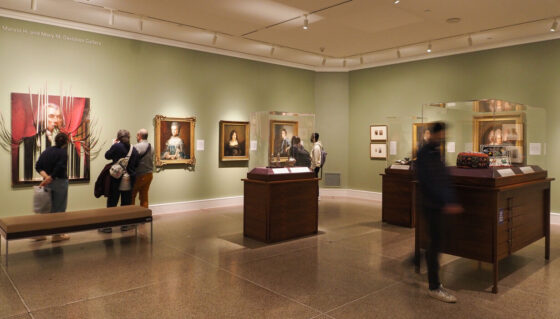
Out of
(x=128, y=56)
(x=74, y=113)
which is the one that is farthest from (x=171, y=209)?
(x=128, y=56)

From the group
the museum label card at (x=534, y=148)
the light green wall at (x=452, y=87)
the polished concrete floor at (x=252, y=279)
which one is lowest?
the polished concrete floor at (x=252, y=279)

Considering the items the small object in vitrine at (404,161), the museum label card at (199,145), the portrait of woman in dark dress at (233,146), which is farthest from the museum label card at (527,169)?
the museum label card at (199,145)

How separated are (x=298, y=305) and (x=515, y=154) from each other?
3.80 meters

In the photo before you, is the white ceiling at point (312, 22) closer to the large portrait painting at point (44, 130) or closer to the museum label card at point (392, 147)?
the large portrait painting at point (44, 130)

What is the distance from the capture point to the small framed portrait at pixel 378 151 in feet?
36.9

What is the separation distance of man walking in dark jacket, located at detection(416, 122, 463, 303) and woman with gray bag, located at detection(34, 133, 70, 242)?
5.20 meters

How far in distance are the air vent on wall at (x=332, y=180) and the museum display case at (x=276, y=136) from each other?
464cm

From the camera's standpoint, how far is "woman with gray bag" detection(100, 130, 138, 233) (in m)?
7.14

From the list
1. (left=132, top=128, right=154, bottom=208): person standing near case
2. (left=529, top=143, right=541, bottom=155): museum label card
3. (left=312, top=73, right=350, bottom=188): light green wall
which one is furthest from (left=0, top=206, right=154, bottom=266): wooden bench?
(left=312, top=73, right=350, bottom=188): light green wall

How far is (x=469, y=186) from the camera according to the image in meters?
4.58

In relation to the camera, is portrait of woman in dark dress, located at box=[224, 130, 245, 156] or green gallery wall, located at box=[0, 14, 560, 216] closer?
green gallery wall, located at box=[0, 14, 560, 216]

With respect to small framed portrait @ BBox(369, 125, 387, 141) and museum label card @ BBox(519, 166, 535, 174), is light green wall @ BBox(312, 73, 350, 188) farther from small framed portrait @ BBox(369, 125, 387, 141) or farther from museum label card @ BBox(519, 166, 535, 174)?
museum label card @ BBox(519, 166, 535, 174)

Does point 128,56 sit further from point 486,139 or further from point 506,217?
point 506,217

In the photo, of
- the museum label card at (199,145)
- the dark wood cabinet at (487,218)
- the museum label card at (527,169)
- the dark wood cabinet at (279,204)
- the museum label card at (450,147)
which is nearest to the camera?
the dark wood cabinet at (487,218)
